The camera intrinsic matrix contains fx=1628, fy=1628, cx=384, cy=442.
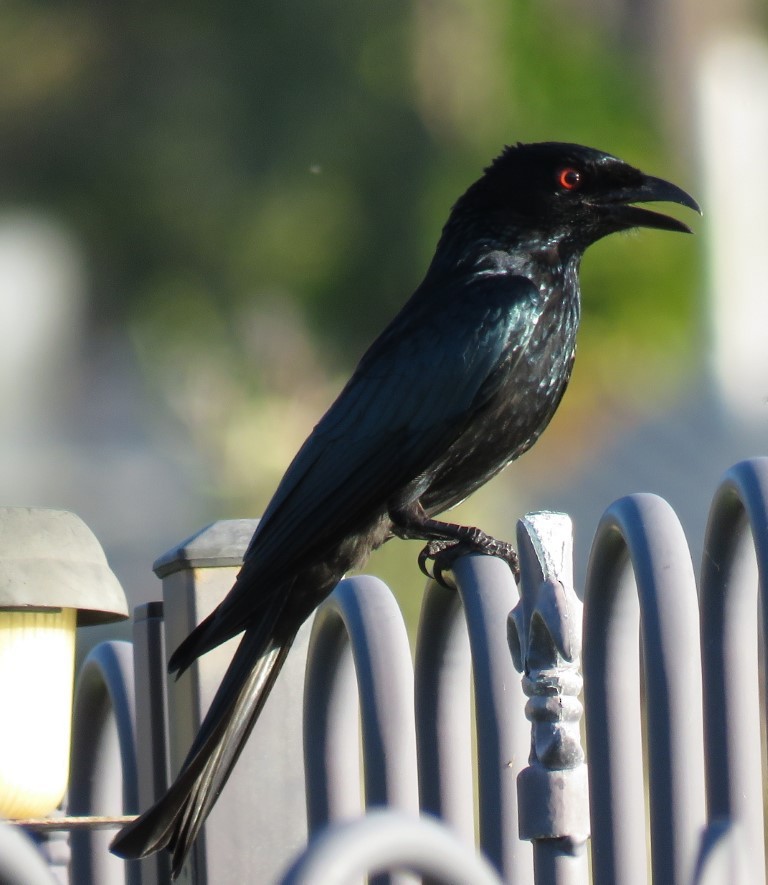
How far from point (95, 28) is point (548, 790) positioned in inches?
571

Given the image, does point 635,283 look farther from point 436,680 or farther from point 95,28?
point 436,680

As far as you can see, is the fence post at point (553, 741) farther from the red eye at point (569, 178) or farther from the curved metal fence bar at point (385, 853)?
the red eye at point (569, 178)

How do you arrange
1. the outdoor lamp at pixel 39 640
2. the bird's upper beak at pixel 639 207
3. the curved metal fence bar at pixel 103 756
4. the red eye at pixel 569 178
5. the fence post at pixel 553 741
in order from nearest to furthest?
1. the fence post at pixel 553 741
2. the outdoor lamp at pixel 39 640
3. the curved metal fence bar at pixel 103 756
4. the bird's upper beak at pixel 639 207
5. the red eye at pixel 569 178

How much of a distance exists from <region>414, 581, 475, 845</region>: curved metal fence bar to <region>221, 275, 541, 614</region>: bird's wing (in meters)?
0.97

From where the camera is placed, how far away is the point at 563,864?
63.3 inches

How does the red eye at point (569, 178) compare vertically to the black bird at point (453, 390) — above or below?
above

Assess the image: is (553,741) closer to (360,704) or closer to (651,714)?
(651,714)

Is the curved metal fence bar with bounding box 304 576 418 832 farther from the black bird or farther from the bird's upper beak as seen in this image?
the bird's upper beak

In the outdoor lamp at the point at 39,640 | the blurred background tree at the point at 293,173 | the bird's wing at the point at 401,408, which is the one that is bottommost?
the outdoor lamp at the point at 39,640

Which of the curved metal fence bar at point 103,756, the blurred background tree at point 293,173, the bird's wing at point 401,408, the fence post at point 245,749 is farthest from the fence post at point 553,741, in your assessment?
the blurred background tree at point 293,173

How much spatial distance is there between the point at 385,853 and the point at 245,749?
1.27 metres

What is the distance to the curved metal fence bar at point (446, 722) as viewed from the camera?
1874 mm

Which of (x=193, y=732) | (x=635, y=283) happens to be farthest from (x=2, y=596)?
(x=635, y=283)

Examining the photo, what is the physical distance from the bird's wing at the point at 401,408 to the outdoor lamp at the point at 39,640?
58cm
